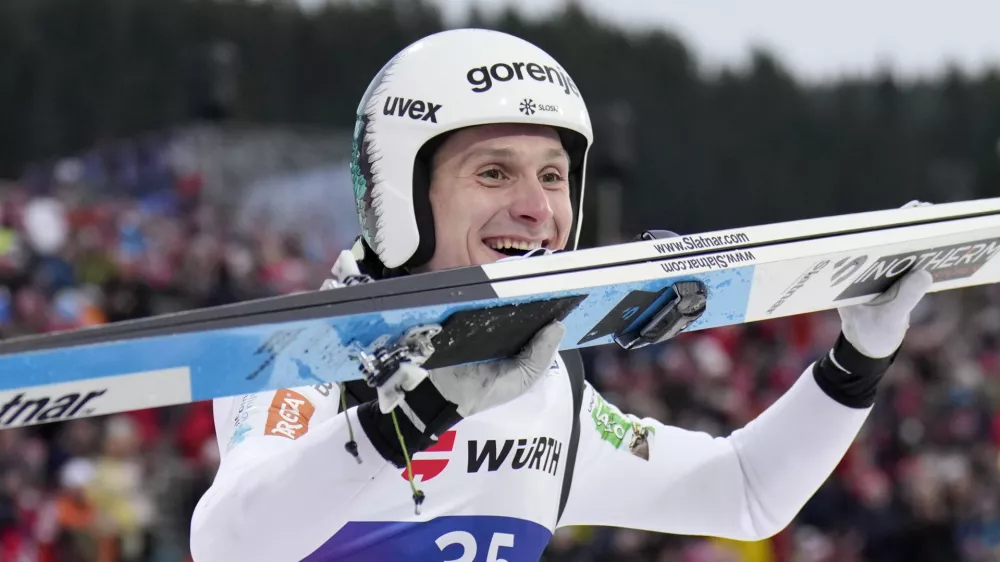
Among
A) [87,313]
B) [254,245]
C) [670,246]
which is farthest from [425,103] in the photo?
[254,245]

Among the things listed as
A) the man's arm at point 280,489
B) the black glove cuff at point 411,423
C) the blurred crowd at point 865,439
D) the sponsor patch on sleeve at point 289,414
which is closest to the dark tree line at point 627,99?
the blurred crowd at point 865,439

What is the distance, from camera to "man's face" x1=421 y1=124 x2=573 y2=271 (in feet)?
9.07

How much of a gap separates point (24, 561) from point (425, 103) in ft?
20.0

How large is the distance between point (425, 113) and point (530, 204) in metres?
0.30

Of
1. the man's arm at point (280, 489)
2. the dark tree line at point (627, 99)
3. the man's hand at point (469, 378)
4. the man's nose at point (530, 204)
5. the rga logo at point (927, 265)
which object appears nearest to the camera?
the man's hand at point (469, 378)

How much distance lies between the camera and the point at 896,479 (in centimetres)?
967

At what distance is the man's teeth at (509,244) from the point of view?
2.77m

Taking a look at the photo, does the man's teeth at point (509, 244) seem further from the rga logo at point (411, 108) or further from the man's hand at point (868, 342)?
the man's hand at point (868, 342)

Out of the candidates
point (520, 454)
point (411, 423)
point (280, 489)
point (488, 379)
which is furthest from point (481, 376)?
point (520, 454)

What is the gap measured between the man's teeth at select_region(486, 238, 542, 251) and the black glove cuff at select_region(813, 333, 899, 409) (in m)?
0.76

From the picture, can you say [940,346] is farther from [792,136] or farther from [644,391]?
[792,136]

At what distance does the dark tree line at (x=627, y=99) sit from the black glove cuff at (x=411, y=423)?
24.4 meters

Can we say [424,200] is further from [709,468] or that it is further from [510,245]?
[709,468]

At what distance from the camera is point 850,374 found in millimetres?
2994
